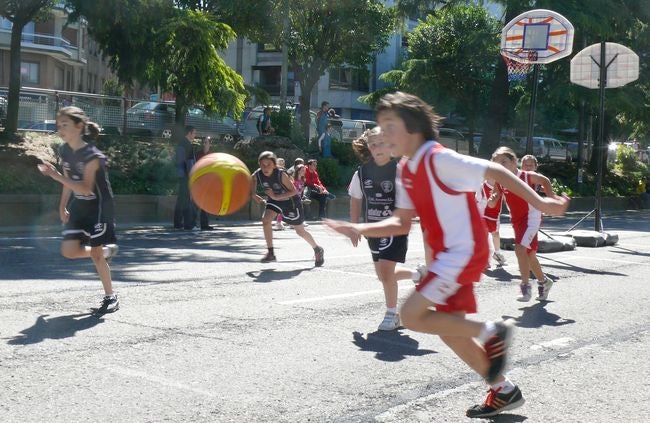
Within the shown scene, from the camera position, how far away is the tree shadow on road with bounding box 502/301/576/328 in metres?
8.46

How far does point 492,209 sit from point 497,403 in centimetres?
742

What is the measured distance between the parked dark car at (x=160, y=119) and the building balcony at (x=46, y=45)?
2794cm

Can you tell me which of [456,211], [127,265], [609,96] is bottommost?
[127,265]

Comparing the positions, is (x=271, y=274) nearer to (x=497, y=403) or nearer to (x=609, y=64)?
(x=497, y=403)

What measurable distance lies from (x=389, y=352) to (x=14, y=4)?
56.9 ft

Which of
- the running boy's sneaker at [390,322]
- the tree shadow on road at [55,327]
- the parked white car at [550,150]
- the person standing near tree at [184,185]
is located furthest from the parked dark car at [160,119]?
the parked white car at [550,150]

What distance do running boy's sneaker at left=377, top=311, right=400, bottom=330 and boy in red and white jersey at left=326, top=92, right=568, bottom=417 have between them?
2801 millimetres

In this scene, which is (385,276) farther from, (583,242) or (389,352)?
(583,242)

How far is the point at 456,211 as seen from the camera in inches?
Answer: 190

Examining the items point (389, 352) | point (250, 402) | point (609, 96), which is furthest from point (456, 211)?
point (609, 96)

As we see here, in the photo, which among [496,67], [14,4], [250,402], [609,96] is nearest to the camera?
[250,402]

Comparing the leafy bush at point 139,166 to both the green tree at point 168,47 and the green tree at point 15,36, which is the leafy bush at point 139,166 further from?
the green tree at point 15,36

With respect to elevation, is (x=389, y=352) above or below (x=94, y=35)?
below

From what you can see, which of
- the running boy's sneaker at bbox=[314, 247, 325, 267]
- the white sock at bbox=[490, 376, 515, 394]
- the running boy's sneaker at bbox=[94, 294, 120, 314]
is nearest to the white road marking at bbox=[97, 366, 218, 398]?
the white sock at bbox=[490, 376, 515, 394]
